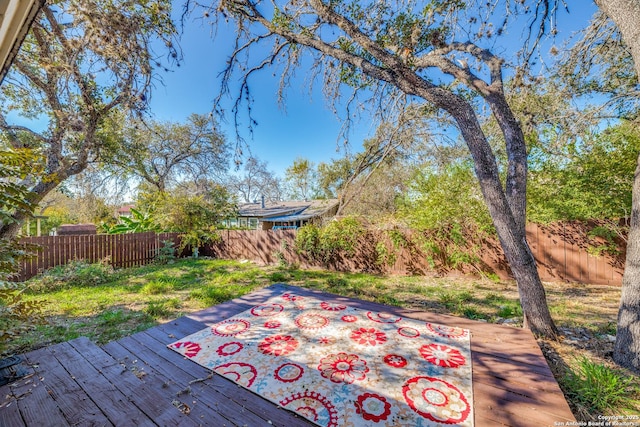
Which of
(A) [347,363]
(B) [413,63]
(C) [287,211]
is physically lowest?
(A) [347,363]

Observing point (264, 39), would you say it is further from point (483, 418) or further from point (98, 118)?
point (483, 418)

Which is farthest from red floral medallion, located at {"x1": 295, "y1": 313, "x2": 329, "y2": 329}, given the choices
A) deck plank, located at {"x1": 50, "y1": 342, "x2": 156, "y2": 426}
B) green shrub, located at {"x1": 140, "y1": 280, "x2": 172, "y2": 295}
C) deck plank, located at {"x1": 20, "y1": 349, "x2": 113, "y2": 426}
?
green shrub, located at {"x1": 140, "y1": 280, "x2": 172, "y2": 295}

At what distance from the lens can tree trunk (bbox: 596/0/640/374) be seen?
194 centimetres

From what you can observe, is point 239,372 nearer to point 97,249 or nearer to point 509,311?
point 509,311

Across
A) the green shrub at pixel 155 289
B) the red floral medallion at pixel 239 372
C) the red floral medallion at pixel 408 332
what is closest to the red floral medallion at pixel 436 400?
the red floral medallion at pixel 408 332

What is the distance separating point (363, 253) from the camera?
21.1ft

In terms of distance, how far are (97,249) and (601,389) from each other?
9.41m

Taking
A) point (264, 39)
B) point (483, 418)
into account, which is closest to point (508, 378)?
point (483, 418)

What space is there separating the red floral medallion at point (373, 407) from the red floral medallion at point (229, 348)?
1287mm

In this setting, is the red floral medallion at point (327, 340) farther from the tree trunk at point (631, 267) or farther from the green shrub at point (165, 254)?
the green shrub at point (165, 254)

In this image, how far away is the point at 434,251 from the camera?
5664 millimetres

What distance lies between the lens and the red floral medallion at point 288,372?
1888 mm

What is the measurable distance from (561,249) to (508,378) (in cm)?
466

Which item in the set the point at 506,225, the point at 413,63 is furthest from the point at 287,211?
the point at 506,225
